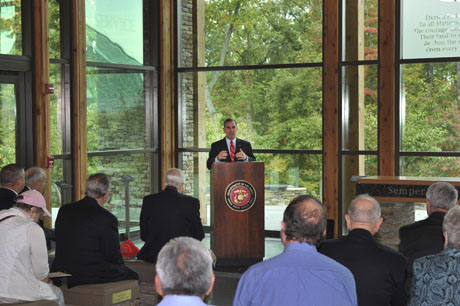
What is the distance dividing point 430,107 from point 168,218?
4.44m

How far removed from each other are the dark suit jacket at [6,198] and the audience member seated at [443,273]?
12.9ft

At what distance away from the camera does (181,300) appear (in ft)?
6.57

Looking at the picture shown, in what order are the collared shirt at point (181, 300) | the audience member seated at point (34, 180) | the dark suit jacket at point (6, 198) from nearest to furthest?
1. the collared shirt at point (181, 300)
2. the dark suit jacket at point (6, 198)
3. the audience member seated at point (34, 180)

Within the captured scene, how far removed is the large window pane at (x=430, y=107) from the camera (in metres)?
8.66

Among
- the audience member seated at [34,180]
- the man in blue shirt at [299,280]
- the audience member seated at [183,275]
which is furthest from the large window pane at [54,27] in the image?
the audience member seated at [183,275]

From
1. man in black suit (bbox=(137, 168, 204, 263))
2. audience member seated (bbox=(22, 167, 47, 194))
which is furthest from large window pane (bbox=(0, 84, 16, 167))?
man in black suit (bbox=(137, 168, 204, 263))

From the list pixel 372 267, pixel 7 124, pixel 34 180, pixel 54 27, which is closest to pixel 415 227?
pixel 372 267

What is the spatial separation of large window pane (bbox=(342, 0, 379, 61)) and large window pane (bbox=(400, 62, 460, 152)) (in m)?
0.55

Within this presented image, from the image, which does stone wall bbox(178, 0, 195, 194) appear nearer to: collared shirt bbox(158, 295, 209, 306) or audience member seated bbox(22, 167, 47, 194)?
audience member seated bbox(22, 167, 47, 194)

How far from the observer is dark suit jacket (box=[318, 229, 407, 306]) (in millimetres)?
3180

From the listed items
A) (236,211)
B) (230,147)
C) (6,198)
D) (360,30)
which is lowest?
(236,211)

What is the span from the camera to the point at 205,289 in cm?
206

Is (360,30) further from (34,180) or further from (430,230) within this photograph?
(430,230)

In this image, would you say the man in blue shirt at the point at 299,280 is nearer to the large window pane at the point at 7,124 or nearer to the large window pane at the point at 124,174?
the large window pane at the point at 7,124
